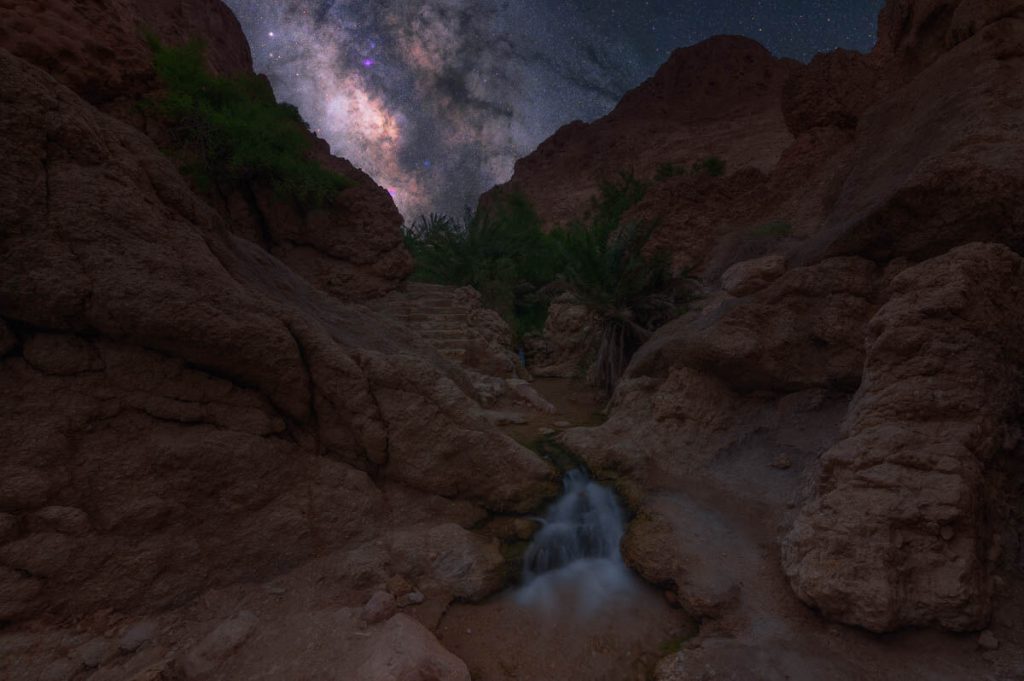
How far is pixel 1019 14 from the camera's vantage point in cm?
407

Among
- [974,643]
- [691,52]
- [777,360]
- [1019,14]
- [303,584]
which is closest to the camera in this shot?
[974,643]

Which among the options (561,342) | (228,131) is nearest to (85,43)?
(228,131)

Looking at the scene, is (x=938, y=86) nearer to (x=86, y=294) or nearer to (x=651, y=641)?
(x=651, y=641)

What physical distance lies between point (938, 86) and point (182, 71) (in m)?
9.90

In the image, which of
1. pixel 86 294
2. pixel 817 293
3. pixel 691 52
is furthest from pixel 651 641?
pixel 691 52

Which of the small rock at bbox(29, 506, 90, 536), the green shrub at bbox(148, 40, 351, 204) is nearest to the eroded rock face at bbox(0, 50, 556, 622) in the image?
the small rock at bbox(29, 506, 90, 536)

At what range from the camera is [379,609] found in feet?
8.24

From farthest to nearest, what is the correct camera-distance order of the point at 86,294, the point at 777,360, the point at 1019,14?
1. the point at 777,360
2. the point at 1019,14
3. the point at 86,294

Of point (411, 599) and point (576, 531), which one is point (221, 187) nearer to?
point (411, 599)

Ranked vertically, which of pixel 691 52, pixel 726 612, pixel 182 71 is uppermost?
pixel 691 52

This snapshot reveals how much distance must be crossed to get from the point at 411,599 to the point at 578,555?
1465 millimetres

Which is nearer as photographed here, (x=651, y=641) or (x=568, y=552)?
(x=651, y=641)

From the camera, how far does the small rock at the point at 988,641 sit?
2.05 m

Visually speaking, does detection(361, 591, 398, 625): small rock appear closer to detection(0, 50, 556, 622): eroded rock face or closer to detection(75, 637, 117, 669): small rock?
detection(0, 50, 556, 622): eroded rock face
